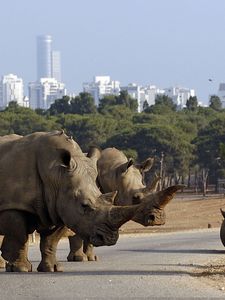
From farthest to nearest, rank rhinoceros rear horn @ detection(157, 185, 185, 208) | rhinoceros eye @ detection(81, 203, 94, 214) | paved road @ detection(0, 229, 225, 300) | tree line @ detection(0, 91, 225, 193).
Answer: tree line @ detection(0, 91, 225, 193), rhinoceros eye @ detection(81, 203, 94, 214), rhinoceros rear horn @ detection(157, 185, 185, 208), paved road @ detection(0, 229, 225, 300)

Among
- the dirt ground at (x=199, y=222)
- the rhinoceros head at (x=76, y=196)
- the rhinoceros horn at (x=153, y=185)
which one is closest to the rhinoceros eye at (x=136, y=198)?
the rhinoceros horn at (x=153, y=185)

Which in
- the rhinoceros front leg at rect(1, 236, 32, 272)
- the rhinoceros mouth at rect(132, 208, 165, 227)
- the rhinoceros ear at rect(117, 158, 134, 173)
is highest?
the rhinoceros ear at rect(117, 158, 134, 173)

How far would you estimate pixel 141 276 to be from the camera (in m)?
17.8

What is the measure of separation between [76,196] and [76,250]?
4.36m

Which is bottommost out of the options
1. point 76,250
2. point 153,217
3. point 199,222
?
point 199,222

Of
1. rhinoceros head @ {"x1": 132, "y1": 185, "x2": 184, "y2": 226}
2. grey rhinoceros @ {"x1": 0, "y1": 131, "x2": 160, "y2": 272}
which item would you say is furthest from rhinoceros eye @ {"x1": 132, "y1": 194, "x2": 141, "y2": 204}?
grey rhinoceros @ {"x1": 0, "y1": 131, "x2": 160, "y2": 272}

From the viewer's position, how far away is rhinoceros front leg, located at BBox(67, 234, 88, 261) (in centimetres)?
2272

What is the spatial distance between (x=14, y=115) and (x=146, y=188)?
81350mm

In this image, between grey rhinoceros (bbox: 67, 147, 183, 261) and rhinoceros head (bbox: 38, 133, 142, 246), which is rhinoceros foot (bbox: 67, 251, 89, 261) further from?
rhinoceros head (bbox: 38, 133, 142, 246)

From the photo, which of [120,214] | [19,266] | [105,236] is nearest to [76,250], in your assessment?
[19,266]

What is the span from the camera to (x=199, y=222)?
169 feet

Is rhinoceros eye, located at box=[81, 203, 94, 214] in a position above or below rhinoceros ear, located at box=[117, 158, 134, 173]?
below

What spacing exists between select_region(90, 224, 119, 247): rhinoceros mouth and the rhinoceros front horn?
110 mm

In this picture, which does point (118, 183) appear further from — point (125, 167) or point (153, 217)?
point (153, 217)
